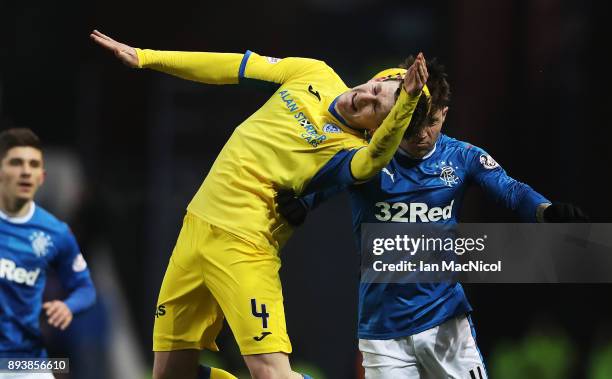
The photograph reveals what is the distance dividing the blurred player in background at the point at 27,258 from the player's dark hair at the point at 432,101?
1848 millimetres

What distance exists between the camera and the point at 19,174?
5.23 metres

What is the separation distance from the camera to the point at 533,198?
14.3ft

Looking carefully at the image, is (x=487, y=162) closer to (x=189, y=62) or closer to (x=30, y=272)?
(x=189, y=62)

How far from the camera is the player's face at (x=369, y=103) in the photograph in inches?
168

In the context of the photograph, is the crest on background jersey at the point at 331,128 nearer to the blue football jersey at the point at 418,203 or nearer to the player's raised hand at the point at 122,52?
the blue football jersey at the point at 418,203

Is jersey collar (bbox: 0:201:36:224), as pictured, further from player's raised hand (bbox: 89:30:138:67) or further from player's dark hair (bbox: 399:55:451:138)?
player's dark hair (bbox: 399:55:451:138)

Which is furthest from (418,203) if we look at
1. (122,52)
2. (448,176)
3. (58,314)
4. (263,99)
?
(263,99)

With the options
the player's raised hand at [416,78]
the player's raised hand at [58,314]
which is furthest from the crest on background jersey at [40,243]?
the player's raised hand at [416,78]

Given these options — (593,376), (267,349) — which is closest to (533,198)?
(267,349)

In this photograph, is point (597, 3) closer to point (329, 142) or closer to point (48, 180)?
point (329, 142)

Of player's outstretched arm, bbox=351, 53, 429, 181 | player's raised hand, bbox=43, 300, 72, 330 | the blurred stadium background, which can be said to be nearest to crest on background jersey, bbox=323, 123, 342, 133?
player's outstretched arm, bbox=351, 53, 429, 181

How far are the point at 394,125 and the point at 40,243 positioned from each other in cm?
208

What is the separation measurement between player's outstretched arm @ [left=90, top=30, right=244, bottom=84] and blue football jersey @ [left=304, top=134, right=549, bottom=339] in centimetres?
66

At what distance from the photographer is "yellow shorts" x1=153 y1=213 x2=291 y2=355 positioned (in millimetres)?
4168
